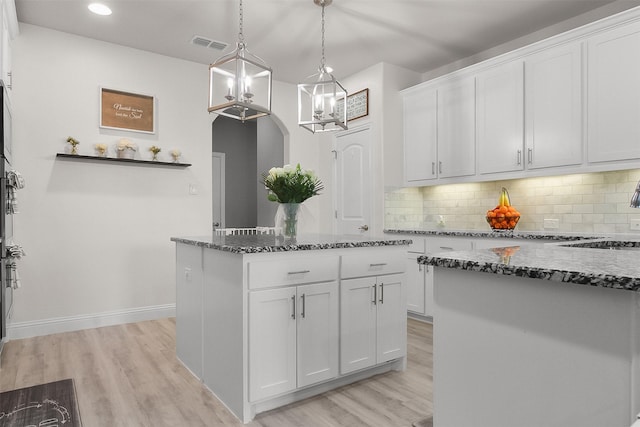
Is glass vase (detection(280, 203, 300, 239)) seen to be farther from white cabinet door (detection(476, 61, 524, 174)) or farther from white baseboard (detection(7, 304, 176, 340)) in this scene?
white baseboard (detection(7, 304, 176, 340))

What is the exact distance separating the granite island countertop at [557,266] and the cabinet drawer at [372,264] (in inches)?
45.7

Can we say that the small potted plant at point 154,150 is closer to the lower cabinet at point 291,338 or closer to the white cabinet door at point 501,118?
the lower cabinet at point 291,338

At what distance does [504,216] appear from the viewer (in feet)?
12.3

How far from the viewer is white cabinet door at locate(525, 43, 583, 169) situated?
130 inches

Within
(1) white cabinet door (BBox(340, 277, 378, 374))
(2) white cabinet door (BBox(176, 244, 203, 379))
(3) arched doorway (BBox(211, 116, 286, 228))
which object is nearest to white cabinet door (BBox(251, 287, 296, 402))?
(1) white cabinet door (BBox(340, 277, 378, 374))

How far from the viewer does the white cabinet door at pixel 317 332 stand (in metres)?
2.29

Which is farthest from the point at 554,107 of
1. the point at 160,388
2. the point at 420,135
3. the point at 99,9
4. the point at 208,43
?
the point at 99,9

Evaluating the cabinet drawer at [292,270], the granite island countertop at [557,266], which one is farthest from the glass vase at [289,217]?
the granite island countertop at [557,266]

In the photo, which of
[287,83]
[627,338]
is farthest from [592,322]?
[287,83]

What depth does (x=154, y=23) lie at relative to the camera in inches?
146

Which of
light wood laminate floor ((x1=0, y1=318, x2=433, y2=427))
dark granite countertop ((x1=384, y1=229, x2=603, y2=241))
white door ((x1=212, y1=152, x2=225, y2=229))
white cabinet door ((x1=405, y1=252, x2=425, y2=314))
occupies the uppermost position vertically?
white door ((x1=212, y1=152, x2=225, y2=229))

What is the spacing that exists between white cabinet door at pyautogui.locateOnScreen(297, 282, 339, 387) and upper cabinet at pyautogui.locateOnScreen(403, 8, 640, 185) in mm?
2336

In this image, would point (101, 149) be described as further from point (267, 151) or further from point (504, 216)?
point (504, 216)

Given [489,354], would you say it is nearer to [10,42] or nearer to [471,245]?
[471,245]
